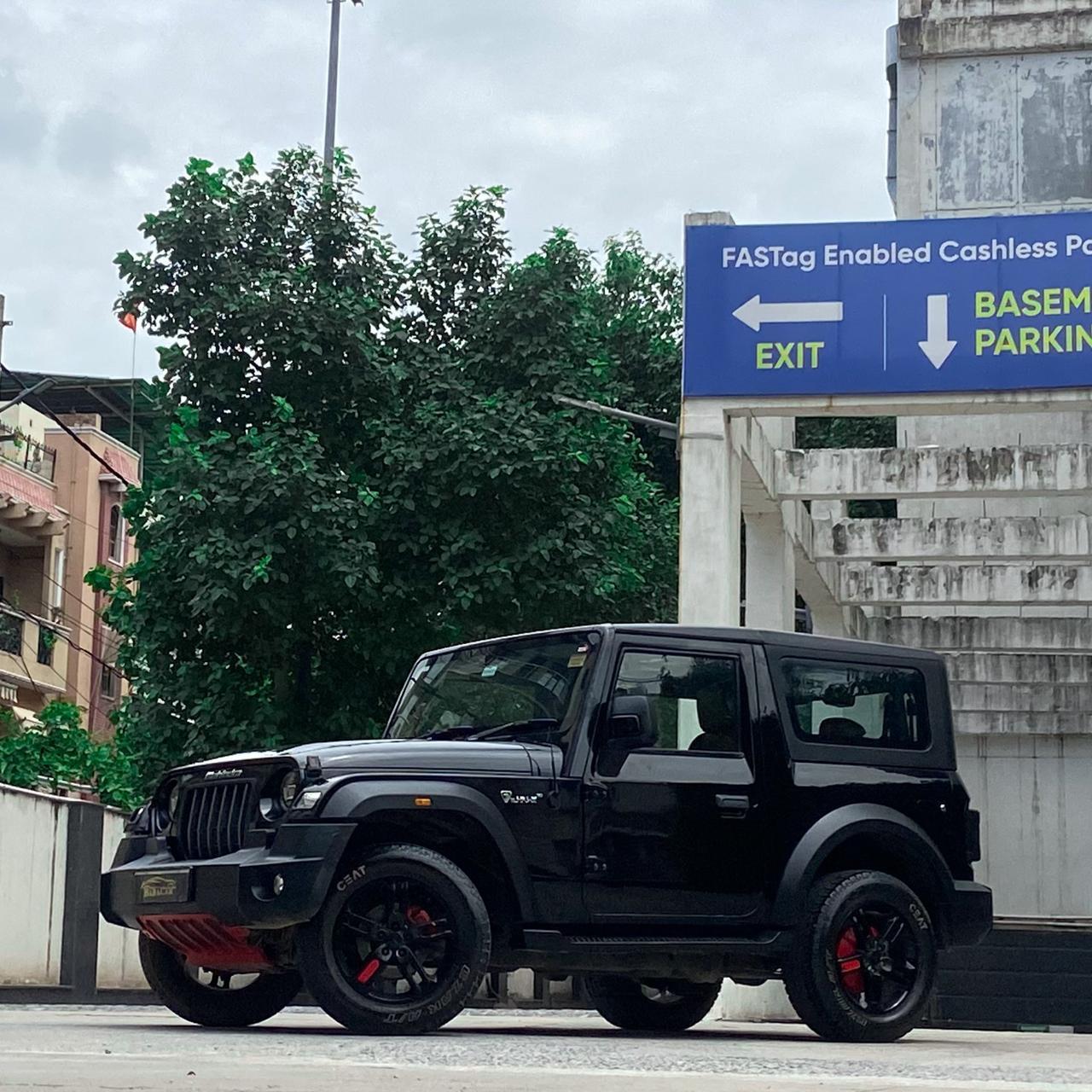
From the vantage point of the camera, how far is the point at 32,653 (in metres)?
44.9

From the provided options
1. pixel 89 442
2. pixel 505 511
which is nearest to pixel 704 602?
Result: pixel 505 511

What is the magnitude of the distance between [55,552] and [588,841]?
38484 mm


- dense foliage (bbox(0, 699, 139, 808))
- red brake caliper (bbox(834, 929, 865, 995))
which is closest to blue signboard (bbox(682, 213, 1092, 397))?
red brake caliper (bbox(834, 929, 865, 995))

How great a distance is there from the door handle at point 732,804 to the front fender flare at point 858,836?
0.34 m

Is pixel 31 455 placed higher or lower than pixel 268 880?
higher

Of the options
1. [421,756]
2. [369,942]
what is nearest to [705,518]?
[421,756]

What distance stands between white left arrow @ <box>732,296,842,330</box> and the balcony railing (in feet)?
94.0

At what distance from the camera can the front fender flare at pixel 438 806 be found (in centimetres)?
897

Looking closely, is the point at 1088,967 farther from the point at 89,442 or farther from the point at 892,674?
the point at 89,442

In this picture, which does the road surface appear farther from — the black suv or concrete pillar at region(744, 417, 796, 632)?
concrete pillar at region(744, 417, 796, 632)

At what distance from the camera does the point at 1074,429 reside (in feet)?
81.6

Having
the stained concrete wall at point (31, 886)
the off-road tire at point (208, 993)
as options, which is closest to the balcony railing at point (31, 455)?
the stained concrete wall at point (31, 886)

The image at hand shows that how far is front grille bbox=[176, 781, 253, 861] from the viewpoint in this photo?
369 inches

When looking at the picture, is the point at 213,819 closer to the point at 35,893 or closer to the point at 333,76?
the point at 35,893
